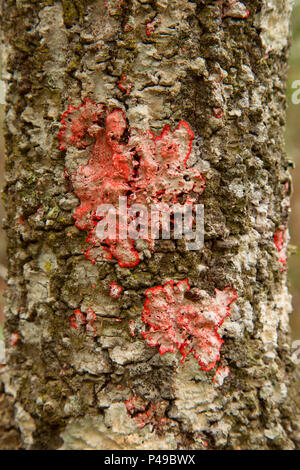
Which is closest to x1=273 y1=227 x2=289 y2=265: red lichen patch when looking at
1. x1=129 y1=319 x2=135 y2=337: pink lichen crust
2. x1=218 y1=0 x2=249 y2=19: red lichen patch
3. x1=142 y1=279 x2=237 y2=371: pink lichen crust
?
x1=142 y1=279 x2=237 y2=371: pink lichen crust

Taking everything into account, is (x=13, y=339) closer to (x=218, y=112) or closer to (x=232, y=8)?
(x=218, y=112)

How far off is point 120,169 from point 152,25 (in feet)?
1.25

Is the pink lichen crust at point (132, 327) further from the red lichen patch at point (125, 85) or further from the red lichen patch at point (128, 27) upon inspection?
the red lichen patch at point (128, 27)

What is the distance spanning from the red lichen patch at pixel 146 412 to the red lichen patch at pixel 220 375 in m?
0.16

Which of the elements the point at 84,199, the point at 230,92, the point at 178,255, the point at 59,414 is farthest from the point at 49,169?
the point at 59,414

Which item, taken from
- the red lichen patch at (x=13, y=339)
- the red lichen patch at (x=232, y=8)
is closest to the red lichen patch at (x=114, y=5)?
the red lichen patch at (x=232, y=8)

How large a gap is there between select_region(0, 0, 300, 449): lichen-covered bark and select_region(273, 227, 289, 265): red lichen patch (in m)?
0.08

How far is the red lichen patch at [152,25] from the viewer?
0.88 metres

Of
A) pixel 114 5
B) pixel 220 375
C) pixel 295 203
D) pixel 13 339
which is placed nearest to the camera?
pixel 114 5

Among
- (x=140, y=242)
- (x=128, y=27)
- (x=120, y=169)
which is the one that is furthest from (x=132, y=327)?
(x=128, y=27)

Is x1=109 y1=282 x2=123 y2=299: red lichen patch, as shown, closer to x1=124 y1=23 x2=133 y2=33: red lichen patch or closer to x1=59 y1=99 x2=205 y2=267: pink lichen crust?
x1=59 y1=99 x2=205 y2=267: pink lichen crust

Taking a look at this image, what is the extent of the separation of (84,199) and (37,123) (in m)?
0.28

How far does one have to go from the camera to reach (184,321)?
3.10 ft

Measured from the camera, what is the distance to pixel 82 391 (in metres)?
0.96
